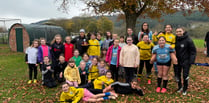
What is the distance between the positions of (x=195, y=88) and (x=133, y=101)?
2857 mm

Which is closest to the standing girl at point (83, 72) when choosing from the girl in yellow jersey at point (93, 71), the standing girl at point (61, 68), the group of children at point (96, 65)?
the group of children at point (96, 65)

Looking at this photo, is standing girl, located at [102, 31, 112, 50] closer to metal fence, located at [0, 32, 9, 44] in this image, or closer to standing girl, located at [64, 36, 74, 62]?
standing girl, located at [64, 36, 74, 62]

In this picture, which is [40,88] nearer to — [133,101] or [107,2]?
[133,101]

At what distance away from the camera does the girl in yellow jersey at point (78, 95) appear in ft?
15.5

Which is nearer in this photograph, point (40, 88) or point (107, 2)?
point (40, 88)

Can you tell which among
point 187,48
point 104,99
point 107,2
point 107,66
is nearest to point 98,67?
point 107,66

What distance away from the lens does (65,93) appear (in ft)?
15.5

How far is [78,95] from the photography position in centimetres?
494

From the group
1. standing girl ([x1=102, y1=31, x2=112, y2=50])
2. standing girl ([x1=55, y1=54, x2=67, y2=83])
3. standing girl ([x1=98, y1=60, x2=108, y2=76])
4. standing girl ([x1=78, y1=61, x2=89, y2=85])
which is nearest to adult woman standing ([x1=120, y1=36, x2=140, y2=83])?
standing girl ([x1=98, y1=60, x2=108, y2=76])

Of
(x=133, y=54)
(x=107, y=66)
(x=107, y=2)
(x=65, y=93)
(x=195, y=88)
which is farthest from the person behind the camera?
(x=107, y=2)

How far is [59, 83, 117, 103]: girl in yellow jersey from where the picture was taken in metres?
4.73

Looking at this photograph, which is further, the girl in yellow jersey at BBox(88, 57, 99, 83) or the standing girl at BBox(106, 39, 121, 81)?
the girl in yellow jersey at BBox(88, 57, 99, 83)

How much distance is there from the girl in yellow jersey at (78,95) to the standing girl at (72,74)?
0.78 m

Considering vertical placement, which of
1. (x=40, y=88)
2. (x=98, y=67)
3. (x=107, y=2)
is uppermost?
(x=107, y=2)
